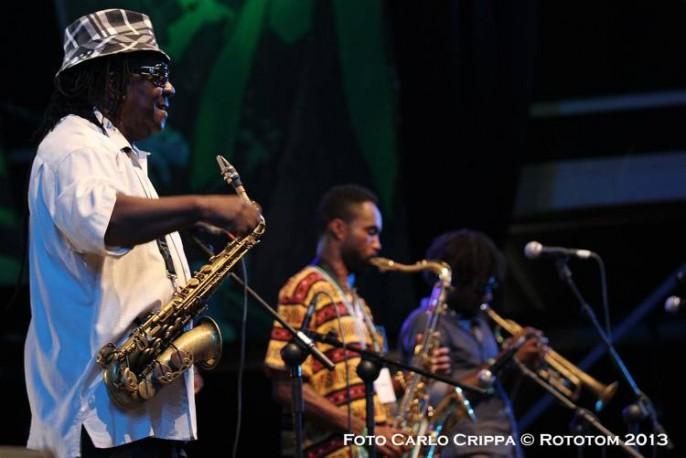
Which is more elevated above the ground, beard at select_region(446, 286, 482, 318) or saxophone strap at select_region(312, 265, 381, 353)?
saxophone strap at select_region(312, 265, 381, 353)

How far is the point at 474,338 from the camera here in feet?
18.4

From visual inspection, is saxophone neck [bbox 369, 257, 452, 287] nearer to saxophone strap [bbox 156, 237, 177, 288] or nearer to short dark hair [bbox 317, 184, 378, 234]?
short dark hair [bbox 317, 184, 378, 234]

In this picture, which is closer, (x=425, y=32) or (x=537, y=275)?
(x=425, y=32)

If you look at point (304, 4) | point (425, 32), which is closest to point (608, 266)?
point (425, 32)

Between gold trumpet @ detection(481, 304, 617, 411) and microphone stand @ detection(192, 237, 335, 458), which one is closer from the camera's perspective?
microphone stand @ detection(192, 237, 335, 458)

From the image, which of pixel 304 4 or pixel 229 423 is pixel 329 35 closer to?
pixel 304 4

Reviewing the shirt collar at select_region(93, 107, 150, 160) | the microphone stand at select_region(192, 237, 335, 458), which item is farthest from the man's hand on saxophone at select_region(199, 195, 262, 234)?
the microphone stand at select_region(192, 237, 335, 458)

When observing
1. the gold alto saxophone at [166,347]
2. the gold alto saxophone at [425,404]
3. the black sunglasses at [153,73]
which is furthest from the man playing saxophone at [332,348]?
the black sunglasses at [153,73]

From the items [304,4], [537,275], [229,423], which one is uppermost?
[304,4]

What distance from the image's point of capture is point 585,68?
7191 mm

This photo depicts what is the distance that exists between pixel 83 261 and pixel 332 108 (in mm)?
3866

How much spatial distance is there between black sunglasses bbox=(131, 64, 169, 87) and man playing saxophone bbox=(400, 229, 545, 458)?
2381mm

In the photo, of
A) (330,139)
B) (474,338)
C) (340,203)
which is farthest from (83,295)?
(330,139)

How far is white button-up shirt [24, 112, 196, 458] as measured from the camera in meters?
2.89
